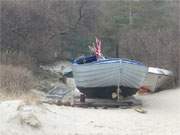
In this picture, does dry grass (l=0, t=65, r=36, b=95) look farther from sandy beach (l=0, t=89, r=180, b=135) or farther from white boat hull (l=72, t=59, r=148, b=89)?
sandy beach (l=0, t=89, r=180, b=135)

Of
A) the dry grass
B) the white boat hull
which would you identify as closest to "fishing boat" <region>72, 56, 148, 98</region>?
the white boat hull

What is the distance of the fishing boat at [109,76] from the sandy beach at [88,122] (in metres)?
2.32

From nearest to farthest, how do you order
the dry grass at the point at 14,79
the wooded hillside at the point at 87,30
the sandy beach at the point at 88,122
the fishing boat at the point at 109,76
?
1. the sandy beach at the point at 88,122
2. the dry grass at the point at 14,79
3. the fishing boat at the point at 109,76
4. the wooded hillside at the point at 87,30

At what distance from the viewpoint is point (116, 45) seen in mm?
36125

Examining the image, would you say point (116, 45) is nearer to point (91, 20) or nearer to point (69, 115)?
point (91, 20)

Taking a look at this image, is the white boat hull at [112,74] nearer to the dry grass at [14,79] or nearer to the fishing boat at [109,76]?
the fishing boat at [109,76]

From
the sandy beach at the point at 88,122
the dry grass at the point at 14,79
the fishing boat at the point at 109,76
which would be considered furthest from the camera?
the fishing boat at the point at 109,76

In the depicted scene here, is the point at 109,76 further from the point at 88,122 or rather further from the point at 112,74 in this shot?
the point at 88,122

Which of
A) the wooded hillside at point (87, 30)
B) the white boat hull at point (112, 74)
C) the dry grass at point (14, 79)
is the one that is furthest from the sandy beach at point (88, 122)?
the wooded hillside at point (87, 30)

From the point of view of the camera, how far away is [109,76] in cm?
2008

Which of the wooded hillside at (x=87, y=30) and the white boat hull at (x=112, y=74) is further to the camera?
the wooded hillside at (x=87, y=30)

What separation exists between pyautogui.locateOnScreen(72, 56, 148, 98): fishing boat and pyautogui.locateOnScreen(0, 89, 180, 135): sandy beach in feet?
7.62

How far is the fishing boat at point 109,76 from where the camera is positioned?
787 inches

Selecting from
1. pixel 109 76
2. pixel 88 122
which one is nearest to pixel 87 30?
pixel 109 76
